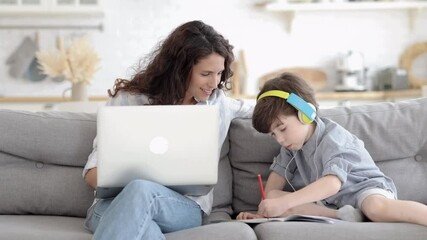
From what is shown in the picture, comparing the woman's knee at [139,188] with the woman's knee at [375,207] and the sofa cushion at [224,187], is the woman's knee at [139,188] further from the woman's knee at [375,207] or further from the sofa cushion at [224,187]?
the woman's knee at [375,207]

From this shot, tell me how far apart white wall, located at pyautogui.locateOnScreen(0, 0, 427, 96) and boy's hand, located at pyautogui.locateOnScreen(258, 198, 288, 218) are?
3.52 m

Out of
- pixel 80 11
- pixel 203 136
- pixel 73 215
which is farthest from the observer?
pixel 80 11

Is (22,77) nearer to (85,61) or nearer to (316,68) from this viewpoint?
(85,61)

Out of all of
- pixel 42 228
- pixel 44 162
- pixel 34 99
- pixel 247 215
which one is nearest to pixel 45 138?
pixel 44 162

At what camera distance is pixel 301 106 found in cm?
243

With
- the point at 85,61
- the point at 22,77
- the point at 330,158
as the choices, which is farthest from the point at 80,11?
the point at 330,158

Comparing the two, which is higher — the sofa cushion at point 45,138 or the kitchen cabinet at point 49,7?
the kitchen cabinet at point 49,7

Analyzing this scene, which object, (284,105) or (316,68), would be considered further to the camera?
(316,68)

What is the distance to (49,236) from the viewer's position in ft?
7.22

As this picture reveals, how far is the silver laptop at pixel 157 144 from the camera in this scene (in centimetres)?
213

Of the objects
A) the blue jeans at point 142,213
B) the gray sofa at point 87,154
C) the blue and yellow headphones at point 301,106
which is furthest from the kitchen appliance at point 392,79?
the blue jeans at point 142,213

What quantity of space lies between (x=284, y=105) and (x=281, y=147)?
0.85 feet

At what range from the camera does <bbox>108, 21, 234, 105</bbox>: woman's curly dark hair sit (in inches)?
103

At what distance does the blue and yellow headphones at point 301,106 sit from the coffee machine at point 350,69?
11.0ft
